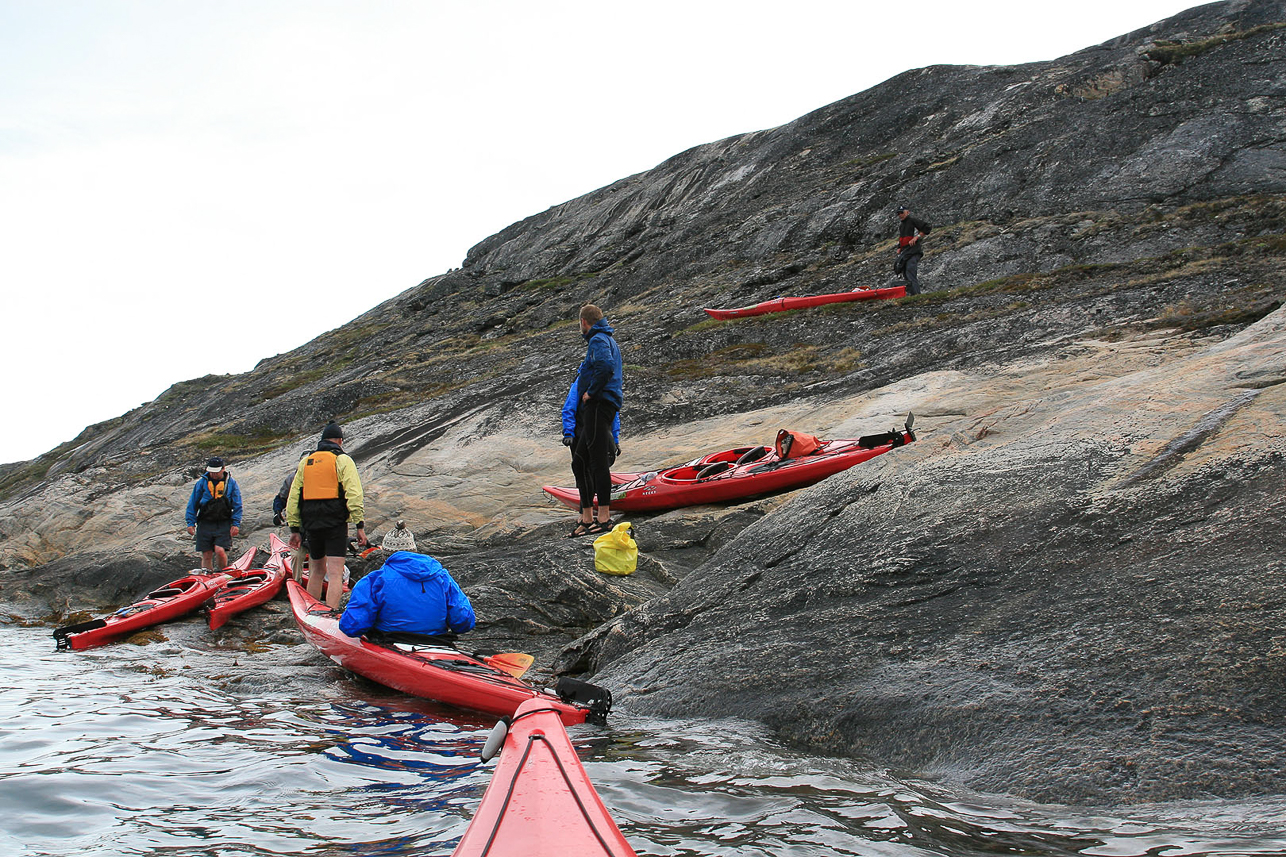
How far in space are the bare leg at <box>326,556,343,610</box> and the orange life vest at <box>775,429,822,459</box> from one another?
5204 mm

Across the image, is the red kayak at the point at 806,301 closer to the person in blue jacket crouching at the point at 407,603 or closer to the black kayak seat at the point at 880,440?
A: the black kayak seat at the point at 880,440

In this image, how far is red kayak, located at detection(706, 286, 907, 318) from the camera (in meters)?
18.7

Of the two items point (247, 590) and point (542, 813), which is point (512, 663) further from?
point (247, 590)

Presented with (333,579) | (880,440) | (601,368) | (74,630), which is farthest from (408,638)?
(74,630)

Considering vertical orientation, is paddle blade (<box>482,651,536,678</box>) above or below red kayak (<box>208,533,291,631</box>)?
below

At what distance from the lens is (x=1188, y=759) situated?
3.39 meters

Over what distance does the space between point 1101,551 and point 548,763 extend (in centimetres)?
335

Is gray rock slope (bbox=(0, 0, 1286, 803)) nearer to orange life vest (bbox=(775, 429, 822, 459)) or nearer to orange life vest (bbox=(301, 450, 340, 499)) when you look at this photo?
orange life vest (bbox=(775, 429, 822, 459))

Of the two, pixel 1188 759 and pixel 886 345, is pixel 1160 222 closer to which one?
pixel 886 345

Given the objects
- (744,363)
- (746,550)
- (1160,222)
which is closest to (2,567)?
(744,363)

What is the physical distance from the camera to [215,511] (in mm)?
13305

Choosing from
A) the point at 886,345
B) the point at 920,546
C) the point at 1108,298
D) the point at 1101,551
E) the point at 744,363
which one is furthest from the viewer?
the point at 744,363

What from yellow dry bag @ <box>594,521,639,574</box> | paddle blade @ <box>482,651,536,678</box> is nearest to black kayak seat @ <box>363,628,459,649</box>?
paddle blade @ <box>482,651,536,678</box>

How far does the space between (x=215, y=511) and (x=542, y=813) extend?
1214cm
